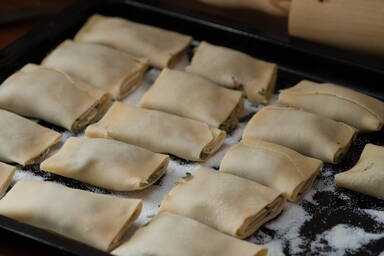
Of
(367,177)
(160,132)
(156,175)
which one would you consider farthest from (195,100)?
(367,177)

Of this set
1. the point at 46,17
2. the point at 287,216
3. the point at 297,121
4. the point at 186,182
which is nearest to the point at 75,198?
the point at 186,182

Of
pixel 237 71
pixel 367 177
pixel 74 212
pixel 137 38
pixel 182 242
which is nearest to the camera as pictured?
pixel 182 242

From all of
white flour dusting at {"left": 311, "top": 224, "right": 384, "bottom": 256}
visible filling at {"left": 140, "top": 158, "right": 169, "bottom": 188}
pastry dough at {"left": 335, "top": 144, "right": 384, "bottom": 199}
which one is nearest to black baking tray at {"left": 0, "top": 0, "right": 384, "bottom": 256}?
pastry dough at {"left": 335, "top": 144, "right": 384, "bottom": 199}

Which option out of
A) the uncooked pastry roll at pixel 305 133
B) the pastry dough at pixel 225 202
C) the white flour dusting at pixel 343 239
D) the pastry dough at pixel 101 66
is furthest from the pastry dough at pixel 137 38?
the white flour dusting at pixel 343 239

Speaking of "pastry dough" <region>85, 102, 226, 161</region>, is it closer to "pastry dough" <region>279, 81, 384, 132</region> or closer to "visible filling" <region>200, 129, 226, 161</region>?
"visible filling" <region>200, 129, 226, 161</region>

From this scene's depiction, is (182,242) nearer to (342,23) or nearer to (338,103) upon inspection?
(338,103)

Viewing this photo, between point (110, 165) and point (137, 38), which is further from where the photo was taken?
point (137, 38)

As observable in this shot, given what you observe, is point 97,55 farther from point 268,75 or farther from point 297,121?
point 297,121

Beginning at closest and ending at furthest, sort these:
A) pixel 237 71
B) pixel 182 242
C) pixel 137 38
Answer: pixel 182 242 → pixel 237 71 → pixel 137 38
